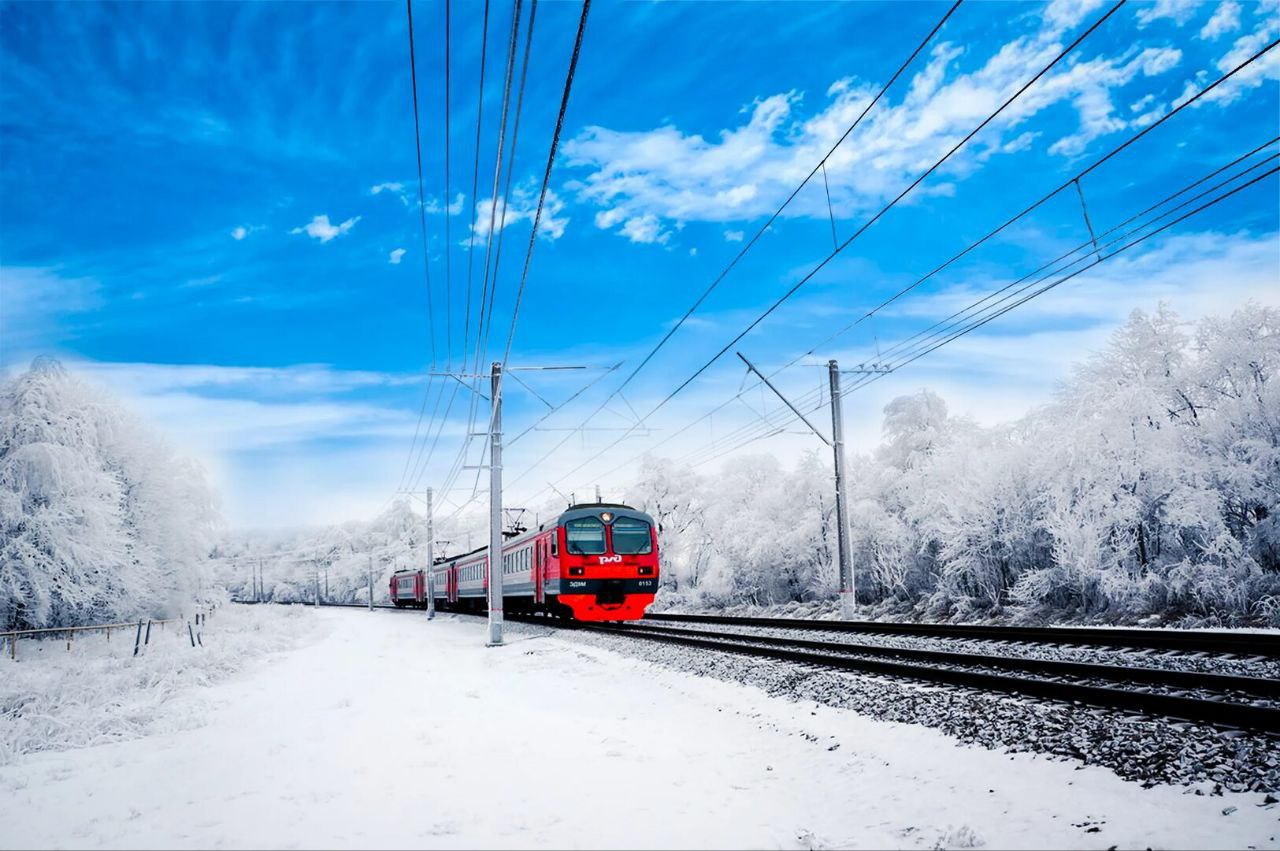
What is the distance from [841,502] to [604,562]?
736 cm

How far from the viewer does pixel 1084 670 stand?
8375mm

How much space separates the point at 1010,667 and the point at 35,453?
1258 inches

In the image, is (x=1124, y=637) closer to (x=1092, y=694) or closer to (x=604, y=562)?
(x=1092, y=694)

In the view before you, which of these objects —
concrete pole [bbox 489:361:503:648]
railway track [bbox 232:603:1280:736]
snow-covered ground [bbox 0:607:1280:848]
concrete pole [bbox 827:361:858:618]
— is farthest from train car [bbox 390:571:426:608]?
snow-covered ground [bbox 0:607:1280:848]

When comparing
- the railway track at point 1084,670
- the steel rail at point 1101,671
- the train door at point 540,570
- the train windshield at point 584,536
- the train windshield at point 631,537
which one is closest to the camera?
the railway track at point 1084,670

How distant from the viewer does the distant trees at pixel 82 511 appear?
88.2ft

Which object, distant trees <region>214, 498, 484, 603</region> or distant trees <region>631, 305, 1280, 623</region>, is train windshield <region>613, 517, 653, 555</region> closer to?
distant trees <region>631, 305, 1280, 623</region>

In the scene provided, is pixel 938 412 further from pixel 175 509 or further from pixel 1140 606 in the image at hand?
pixel 175 509

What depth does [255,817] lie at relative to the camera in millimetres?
4762

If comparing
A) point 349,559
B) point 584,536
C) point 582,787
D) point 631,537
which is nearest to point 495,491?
point 584,536

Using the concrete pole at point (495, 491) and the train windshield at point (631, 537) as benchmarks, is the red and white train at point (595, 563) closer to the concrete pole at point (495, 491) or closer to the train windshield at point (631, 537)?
the train windshield at point (631, 537)

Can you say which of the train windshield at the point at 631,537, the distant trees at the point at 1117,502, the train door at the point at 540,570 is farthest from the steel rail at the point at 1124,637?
the train door at the point at 540,570

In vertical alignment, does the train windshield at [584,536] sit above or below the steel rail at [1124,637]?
above

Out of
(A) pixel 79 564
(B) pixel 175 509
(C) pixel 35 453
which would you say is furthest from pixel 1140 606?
(B) pixel 175 509
